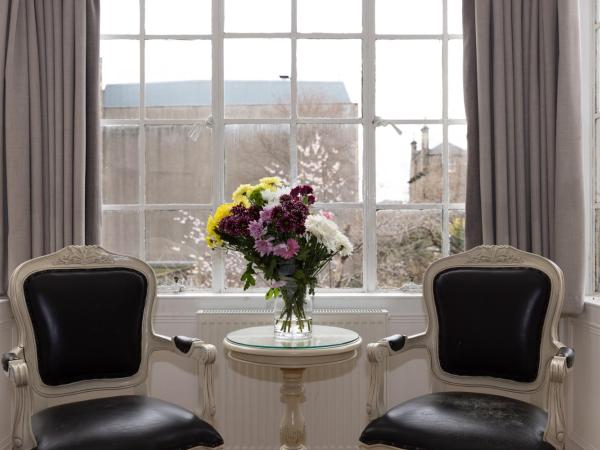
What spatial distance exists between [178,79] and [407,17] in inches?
50.6

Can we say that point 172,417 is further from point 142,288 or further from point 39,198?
point 39,198

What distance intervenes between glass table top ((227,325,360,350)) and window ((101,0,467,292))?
2.17ft

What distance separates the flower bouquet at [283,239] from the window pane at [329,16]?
121 centimetres

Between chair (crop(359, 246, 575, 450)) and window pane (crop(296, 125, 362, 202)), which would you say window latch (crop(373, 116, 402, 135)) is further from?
chair (crop(359, 246, 575, 450))

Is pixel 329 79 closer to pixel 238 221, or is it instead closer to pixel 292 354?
pixel 238 221

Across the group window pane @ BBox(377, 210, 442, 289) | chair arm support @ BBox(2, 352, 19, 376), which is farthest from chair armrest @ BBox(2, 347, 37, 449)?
window pane @ BBox(377, 210, 442, 289)

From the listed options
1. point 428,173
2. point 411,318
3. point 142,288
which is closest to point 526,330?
point 411,318

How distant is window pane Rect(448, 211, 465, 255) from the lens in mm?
3254

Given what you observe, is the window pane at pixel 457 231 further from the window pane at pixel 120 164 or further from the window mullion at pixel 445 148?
the window pane at pixel 120 164

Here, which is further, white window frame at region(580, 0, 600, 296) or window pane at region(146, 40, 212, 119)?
window pane at region(146, 40, 212, 119)

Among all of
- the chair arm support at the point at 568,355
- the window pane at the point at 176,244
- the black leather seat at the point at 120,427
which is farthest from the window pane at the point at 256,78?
the chair arm support at the point at 568,355

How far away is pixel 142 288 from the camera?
2518 millimetres

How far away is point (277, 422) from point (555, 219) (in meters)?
1.66

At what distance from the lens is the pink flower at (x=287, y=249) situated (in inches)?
89.8
